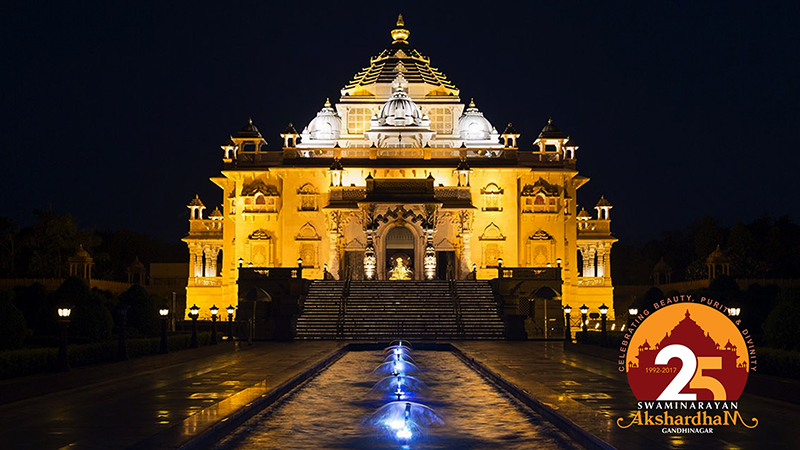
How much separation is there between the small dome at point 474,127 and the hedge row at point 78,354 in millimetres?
30468

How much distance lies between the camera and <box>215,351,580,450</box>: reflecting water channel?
12.6 meters

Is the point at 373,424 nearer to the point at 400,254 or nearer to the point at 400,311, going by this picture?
the point at 400,311

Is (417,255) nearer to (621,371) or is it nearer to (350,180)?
(350,180)

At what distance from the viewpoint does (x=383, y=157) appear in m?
52.2

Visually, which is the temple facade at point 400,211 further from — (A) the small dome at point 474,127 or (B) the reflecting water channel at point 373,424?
(B) the reflecting water channel at point 373,424

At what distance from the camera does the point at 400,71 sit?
5828 cm

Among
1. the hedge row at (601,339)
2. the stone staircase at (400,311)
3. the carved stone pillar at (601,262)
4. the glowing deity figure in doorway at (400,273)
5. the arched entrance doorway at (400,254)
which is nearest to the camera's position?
the hedge row at (601,339)

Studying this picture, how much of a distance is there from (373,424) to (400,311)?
2589 centimetres

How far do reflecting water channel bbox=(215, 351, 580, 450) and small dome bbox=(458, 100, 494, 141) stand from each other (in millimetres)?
35859

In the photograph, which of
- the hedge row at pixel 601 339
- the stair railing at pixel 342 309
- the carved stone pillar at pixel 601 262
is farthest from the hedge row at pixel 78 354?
the carved stone pillar at pixel 601 262

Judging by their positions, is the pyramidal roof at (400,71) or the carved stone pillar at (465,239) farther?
the pyramidal roof at (400,71)

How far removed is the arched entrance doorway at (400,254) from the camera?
49191 millimetres

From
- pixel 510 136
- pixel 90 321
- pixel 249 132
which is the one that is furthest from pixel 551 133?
pixel 90 321

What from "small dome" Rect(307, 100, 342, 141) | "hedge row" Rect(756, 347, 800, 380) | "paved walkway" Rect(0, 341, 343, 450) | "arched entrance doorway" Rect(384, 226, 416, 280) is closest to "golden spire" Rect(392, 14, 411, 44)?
"small dome" Rect(307, 100, 342, 141)
